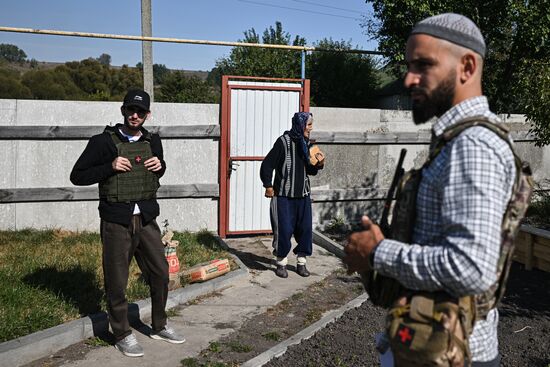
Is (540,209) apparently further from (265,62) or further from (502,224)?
(265,62)

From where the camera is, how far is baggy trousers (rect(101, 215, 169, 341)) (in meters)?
5.12

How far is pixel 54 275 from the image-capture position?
21.8 feet

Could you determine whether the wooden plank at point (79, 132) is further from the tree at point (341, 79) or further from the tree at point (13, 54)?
the tree at point (13, 54)

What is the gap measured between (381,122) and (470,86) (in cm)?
888

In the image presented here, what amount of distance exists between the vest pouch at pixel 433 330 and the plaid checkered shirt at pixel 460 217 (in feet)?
0.17

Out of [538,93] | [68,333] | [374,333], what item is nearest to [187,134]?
[68,333]

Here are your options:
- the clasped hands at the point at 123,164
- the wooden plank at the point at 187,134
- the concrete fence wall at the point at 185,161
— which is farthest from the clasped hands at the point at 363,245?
the concrete fence wall at the point at 185,161

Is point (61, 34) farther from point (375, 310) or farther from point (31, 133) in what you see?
point (375, 310)

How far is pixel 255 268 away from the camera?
8258mm

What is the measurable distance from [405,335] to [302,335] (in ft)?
12.3

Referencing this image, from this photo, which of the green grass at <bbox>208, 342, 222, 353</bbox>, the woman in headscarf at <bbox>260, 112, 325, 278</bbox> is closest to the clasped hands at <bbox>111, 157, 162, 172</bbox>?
the green grass at <bbox>208, 342, 222, 353</bbox>

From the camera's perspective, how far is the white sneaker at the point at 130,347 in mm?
5105

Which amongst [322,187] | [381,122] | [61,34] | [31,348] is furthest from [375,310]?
[61,34]

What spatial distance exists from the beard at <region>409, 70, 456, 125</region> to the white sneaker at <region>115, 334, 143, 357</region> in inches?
150
